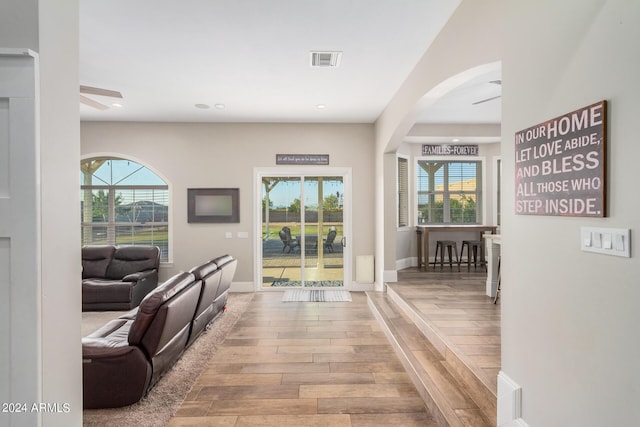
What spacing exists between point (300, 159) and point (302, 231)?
4.49 feet

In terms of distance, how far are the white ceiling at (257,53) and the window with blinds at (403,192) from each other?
1.64m

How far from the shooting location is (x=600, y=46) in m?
1.28

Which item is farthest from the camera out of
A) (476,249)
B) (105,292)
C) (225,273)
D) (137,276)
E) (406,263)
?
(406,263)

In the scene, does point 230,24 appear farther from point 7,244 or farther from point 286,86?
point 7,244

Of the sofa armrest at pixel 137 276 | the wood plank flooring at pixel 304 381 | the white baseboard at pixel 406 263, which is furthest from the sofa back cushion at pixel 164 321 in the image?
the white baseboard at pixel 406 263

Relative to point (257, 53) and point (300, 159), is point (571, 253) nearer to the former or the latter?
point (257, 53)

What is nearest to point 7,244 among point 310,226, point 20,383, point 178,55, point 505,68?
point 20,383

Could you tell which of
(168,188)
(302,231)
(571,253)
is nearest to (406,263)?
(302,231)

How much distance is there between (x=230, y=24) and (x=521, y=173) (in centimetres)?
260

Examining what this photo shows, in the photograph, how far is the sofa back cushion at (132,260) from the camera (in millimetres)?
5219

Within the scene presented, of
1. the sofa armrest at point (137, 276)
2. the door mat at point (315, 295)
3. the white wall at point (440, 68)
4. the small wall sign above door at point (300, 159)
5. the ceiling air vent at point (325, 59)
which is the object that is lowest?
the door mat at point (315, 295)

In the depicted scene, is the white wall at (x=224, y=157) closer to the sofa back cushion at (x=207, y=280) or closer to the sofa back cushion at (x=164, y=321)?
the sofa back cushion at (x=207, y=280)

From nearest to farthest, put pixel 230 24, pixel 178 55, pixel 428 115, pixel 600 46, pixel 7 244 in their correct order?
pixel 7 244
pixel 600 46
pixel 230 24
pixel 178 55
pixel 428 115

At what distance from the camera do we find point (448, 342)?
2.84 metres
